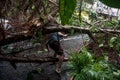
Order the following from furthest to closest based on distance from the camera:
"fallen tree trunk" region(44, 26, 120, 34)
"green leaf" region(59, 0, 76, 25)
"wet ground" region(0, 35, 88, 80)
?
"wet ground" region(0, 35, 88, 80) < "fallen tree trunk" region(44, 26, 120, 34) < "green leaf" region(59, 0, 76, 25)

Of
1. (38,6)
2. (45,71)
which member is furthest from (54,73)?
(38,6)

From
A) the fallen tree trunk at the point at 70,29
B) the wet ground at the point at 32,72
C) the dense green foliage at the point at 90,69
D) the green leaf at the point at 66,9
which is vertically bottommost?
the wet ground at the point at 32,72

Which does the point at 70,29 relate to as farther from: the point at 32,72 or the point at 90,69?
the point at 32,72

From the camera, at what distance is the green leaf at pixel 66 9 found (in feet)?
2.68

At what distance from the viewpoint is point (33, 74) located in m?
4.61

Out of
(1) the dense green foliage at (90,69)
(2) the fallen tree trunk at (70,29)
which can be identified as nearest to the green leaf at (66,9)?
(1) the dense green foliage at (90,69)

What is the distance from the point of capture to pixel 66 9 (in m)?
0.82

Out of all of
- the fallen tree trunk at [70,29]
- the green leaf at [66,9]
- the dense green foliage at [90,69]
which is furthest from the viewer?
the fallen tree trunk at [70,29]

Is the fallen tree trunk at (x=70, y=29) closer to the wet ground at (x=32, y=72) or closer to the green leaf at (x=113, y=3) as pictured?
the wet ground at (x=32, y=72)

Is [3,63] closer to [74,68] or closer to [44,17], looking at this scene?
[44,17]

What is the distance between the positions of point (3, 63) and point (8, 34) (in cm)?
151

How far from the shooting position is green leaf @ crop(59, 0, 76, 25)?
82 cm

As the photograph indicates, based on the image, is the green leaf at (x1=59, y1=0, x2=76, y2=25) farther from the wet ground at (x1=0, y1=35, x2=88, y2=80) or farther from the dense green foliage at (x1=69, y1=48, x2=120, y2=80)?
the wet ground at (x1=0, y1=35, x2=88, y2=80)

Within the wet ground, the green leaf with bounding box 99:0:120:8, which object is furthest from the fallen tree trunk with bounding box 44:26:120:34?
the green leaf with bounding box 99:0:120:8
